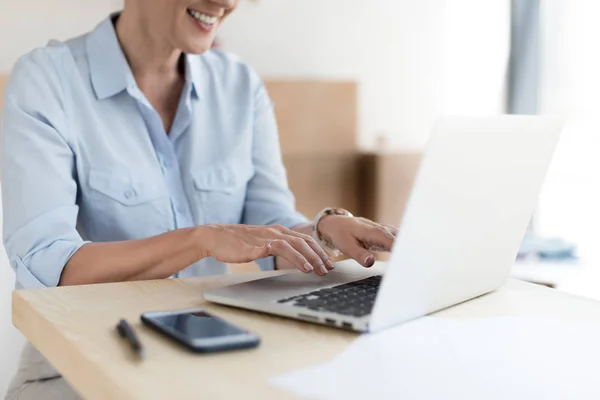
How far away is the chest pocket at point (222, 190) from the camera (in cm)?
170

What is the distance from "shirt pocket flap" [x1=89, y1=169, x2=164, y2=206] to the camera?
156cm

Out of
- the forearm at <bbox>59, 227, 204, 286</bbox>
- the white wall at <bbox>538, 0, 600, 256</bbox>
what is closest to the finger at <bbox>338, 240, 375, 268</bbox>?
the forearm at <bbox>59, 227, 204, 286</bbox>

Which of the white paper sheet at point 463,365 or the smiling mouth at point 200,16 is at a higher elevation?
the smiling mouth at point 200,16

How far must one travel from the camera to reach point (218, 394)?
0.70m

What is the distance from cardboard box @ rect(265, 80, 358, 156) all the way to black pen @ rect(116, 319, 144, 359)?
2374 mm

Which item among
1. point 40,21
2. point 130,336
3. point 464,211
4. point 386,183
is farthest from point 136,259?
point 386,183

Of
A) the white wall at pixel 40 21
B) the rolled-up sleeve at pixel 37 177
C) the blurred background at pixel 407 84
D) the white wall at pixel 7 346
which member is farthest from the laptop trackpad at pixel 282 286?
the white wall at pixel 40 21

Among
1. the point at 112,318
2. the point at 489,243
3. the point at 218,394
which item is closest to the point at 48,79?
the point at 112,318

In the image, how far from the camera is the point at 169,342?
85 centimetres

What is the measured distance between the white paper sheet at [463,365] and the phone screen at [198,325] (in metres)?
0.12

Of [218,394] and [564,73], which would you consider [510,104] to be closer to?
[564,73]

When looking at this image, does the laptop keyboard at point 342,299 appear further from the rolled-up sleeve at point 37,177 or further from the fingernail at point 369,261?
the rolled-up sleeve at point 37,177

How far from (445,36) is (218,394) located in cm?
330

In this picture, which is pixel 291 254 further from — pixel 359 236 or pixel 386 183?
pixel 386 183
